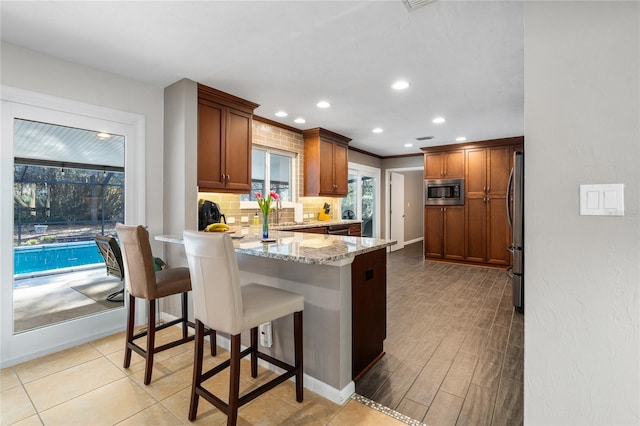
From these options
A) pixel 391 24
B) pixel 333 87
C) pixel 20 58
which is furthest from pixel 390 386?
pixel 20 58

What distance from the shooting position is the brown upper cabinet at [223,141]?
3195 millimetres

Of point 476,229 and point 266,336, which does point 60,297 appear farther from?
point 476,229

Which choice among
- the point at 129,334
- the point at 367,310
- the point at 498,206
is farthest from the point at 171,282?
the point at 498,206

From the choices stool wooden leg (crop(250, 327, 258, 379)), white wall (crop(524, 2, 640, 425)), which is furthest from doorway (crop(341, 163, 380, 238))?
white wall (crop(524, 2, 640, 425))

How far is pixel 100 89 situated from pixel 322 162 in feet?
9.97

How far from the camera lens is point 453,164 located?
619 cm

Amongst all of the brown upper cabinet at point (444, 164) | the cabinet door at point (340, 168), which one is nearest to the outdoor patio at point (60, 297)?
the cabinet door at point (340, 168)

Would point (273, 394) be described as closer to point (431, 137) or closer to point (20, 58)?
point (20, 58)

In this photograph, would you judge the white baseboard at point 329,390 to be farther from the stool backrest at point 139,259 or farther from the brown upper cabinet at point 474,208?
the brown upper cabinet at point 474,208

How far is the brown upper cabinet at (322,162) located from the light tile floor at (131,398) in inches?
124

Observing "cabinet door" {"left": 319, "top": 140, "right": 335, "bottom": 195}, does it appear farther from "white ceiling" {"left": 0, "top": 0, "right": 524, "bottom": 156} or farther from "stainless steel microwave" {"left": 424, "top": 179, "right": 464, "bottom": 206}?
"stainless steel microwave" {"left": 424, "top": 179, "right": 464, "bottom": 206}

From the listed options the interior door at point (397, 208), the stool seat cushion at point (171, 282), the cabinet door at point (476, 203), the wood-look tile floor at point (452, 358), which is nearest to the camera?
the wood-look tile floor at point (452, 358)

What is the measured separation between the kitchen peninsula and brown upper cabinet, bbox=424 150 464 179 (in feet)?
15.1

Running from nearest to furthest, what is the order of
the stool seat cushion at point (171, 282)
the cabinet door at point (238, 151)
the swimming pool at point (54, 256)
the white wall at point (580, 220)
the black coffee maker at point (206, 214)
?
the white wall at point (580, 220), the stool seat cushion at point (171, 282), the swimming pool at point (54, 256), the black coffee maker at point (206, 214), the cabinet door at point (238, 151)
